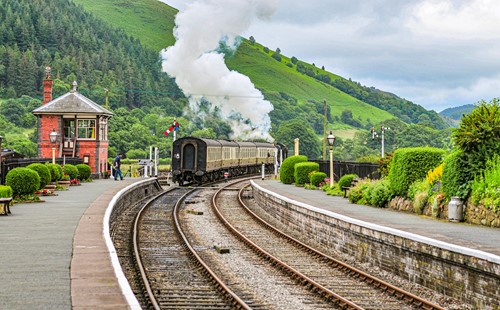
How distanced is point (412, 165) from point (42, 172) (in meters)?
14.5

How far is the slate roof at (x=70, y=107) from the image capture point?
49.4m

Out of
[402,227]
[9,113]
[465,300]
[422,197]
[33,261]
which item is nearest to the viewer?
[465,300]

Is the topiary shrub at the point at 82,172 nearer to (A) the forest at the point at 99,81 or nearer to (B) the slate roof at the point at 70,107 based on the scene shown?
(B) the slate roof at the point at 70,107

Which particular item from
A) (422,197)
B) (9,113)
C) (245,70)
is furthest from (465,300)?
(245,70)

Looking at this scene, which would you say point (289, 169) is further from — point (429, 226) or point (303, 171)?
point (429, 226)

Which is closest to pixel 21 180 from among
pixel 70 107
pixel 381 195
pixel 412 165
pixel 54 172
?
pixel 54 172

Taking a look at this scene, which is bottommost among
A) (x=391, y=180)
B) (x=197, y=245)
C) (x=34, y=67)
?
(x=197, y=245)

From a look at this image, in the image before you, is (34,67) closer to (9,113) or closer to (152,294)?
(9,113)

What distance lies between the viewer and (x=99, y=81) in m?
161

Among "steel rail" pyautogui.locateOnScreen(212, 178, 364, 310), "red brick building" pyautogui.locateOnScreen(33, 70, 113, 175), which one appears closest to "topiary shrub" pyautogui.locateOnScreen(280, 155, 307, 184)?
"red brick building" pyautogui.locateOnScreen(33, 70, 113, 175)

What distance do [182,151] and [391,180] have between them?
88.0ft

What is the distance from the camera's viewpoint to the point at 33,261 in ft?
45.4

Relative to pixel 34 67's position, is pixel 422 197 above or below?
below

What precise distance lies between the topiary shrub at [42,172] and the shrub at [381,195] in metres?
13.0
